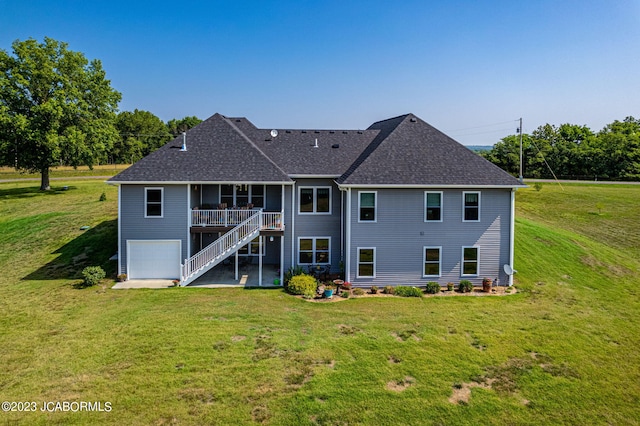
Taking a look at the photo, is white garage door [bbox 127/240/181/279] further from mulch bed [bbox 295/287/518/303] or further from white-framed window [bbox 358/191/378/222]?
white-framed window [bbox 358/191/378/222]

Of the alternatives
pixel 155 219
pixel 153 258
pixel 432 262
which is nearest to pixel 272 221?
pixel 155 219

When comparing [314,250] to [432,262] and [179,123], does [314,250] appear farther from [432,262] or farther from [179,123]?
[179,123]

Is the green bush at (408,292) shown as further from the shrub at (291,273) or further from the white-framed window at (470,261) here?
the shrub at (291,273)

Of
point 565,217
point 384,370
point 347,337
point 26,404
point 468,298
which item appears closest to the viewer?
point 26,404

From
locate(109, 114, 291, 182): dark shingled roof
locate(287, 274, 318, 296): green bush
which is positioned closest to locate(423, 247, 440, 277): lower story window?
locate(287, 274, 318, 296): green bush

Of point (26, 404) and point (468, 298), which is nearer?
point (26, 404)

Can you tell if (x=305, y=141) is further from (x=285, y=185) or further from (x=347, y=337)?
(x=347, y=337)

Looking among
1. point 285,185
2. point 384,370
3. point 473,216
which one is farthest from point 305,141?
point 384,370

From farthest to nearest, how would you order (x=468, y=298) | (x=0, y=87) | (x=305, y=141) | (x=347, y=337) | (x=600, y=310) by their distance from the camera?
(x=0, y=87) < (x=305, y=141) < (x=468, y=298) < (x=600, y=310) < (x=347, y=337)
